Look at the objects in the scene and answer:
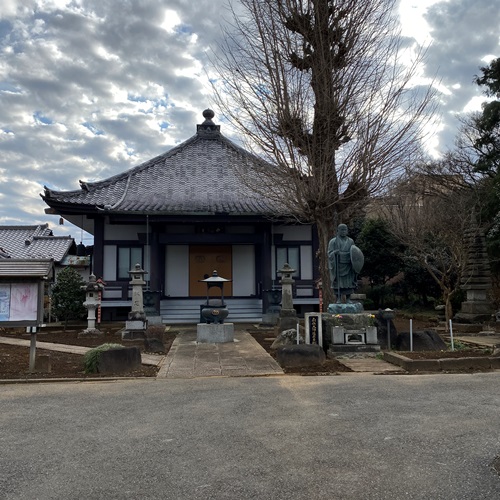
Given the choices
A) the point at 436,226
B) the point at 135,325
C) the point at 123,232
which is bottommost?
the point at 135,325

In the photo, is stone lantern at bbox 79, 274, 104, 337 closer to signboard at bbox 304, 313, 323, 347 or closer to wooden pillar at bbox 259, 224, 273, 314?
wooden pillar at bbox 259, 224, 273, 314

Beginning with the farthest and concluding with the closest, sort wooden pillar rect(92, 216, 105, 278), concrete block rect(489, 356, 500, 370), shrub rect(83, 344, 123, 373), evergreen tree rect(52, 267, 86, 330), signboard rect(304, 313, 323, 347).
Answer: wooden pillar rect(92, 216, 105, 278) < evergreen tree rect(52, 267, 86, 330) < signboard rect(304, 313, 323, 347) < concrete block rect(489, 356, 500, 370) < shrub rect(83, 344, 123, 373)

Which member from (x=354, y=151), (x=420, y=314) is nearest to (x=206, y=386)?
(x=354, y=151)

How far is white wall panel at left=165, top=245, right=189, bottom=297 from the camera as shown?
1945cm

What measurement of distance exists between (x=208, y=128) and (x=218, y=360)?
16.5 metres

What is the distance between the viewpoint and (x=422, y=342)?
33.4 ft

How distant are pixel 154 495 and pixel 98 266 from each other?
16179 mm

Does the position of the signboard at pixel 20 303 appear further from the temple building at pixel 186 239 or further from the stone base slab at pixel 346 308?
the temple building at pixel 186 239

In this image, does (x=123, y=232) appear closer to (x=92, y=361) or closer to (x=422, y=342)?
(x=92, y=361)

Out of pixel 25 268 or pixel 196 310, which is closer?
pixel 25 268

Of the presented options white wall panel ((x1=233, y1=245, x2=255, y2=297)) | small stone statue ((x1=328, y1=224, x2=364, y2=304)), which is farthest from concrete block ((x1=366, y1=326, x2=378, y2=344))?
white wall panel ((x1=233, y1=245, x2=255, y2=297))

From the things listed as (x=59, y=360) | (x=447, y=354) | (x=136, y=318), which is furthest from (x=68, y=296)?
(x=447, y=354)

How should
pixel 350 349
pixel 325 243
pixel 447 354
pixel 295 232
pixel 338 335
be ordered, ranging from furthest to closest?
1. pixel 295 232
2. pixel 325 243
3. pixel 338 335
4. pixel 350 349
5. pixel 447 354

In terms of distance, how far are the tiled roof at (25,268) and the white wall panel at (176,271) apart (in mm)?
11473
